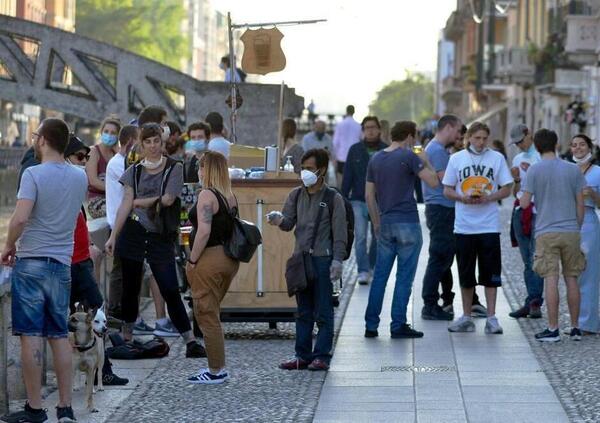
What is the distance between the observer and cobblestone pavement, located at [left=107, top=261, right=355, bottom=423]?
9.70 meters

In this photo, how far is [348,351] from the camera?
12.5 metres

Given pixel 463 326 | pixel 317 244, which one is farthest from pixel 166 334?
pixel 463 326

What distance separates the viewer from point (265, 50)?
51.9ft

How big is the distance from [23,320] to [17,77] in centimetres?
2450

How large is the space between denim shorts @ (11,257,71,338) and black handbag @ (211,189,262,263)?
1.72 m

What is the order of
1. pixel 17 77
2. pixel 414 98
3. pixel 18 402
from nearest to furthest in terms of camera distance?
pixel 18 402 < pixel 17 77 < pixel 414 98

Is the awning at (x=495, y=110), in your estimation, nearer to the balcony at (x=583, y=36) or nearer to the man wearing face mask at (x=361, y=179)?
the balcony at (x=583, y=36)

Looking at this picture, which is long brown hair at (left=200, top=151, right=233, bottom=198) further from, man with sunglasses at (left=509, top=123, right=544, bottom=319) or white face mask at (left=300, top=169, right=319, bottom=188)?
man with sunglasses at (left=509, top=123, right=544, bottom=319)

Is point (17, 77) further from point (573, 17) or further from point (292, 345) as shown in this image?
point (292, 345)

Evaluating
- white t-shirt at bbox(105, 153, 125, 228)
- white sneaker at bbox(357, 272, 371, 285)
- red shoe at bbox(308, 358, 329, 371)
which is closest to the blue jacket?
white sneaker at bbox(357, 272, 371, 285)

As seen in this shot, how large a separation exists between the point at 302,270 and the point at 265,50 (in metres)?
4.70

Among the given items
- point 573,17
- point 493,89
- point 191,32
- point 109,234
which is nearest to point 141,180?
point 109,234

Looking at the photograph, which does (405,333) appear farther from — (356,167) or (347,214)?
(356,167)

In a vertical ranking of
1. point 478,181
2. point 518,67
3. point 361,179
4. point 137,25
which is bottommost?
point 361,179
